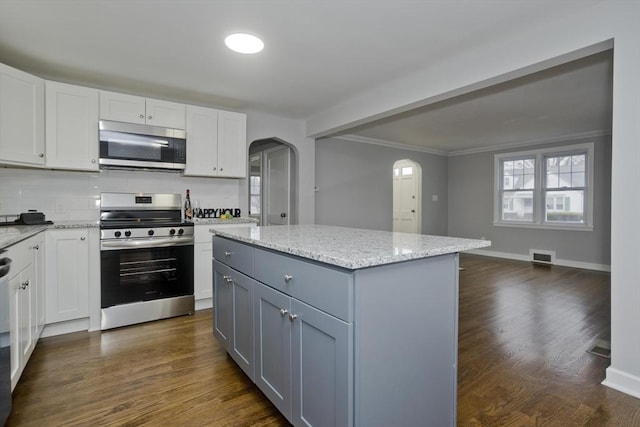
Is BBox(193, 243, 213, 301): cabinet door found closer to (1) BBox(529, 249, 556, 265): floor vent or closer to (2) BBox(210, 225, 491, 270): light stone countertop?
(2) BBox(210, 225, 491, 270): light stone countertop

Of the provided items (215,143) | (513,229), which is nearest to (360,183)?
(215,143)

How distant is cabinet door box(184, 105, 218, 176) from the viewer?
11.4 feet

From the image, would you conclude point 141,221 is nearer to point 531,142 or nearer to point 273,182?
point 273,182

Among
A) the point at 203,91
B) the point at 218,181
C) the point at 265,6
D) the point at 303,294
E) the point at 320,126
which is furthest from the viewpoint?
the point at 320,126

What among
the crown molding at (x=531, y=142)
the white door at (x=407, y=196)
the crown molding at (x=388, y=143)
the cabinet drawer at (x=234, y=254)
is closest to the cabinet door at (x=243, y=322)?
the cabinet drawer at (x=234, y=254)

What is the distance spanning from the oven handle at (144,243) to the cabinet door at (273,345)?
1.73 metres

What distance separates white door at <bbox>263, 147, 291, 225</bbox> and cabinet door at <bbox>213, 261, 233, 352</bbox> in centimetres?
263

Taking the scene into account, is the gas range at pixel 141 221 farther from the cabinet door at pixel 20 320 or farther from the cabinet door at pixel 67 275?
the cabinet door at pixel 20 320

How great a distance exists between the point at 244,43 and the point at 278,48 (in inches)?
10.6

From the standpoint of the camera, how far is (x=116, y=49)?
8.48 ft

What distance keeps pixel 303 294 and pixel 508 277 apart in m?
4.61

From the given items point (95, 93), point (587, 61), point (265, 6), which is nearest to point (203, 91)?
point (95, 93)

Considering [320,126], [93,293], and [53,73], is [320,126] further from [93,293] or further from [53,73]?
[93,293]

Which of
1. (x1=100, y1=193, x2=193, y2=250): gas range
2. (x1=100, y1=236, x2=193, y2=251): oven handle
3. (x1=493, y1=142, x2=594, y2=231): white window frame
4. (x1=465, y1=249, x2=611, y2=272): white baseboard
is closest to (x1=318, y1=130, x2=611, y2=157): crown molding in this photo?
(x1=493, y1=142, x2=594, y2=231): white window frame
